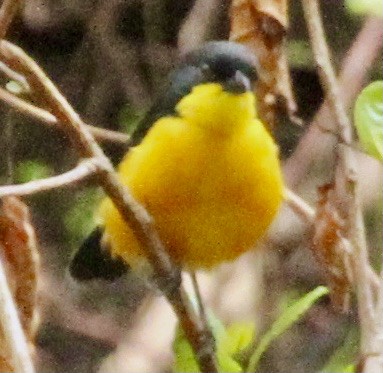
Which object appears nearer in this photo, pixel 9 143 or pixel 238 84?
pixel 238 84

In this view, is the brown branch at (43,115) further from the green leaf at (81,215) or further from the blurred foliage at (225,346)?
the blurred foliage at (225,346)

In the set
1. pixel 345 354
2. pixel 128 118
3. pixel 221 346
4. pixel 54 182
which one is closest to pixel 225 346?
pixel 221 346

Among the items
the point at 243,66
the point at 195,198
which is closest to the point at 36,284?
the point at 195,198

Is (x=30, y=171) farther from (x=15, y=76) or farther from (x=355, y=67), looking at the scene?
(x=355, y=67)

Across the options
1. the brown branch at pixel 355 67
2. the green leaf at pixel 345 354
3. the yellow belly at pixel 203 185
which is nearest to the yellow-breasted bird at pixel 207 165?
the yellow belly at pixel 203 185

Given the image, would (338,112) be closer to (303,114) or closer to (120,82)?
(303,114)

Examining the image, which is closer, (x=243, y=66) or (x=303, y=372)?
(x=243, y=66)
